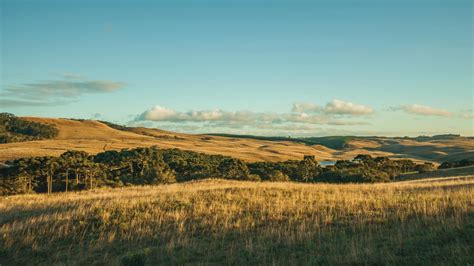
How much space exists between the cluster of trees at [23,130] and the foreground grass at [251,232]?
530 ft

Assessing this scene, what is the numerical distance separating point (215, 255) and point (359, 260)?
400 centimetres

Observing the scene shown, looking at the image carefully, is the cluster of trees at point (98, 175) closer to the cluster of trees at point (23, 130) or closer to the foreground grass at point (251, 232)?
the foreground grass at point (251, 232)

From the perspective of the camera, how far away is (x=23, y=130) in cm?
17462

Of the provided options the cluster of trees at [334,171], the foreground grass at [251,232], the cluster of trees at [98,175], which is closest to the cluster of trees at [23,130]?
the cluster of trees at [98,175]

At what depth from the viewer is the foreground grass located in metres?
9.71

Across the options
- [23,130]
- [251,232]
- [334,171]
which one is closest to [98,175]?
[334,171]

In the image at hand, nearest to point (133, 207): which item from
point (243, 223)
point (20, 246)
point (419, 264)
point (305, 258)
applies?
point (20, 246)

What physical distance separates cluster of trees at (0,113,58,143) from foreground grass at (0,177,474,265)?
16144cm

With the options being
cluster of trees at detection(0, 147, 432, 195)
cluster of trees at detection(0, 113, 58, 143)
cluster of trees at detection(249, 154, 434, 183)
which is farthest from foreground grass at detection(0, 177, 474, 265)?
cluster of trees at detection(0, 113, 58, 143)

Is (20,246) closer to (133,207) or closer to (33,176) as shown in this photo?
(133,207)

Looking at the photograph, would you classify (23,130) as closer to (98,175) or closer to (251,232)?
(98,175)

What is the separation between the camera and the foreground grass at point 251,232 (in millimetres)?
9710

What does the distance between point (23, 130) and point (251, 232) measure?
191 meters

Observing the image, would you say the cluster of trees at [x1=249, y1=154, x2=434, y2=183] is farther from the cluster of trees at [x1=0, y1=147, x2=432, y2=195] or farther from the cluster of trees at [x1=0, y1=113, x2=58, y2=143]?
the cluster of trees at [x1=0, y1=113, x2=58, y2=143]
